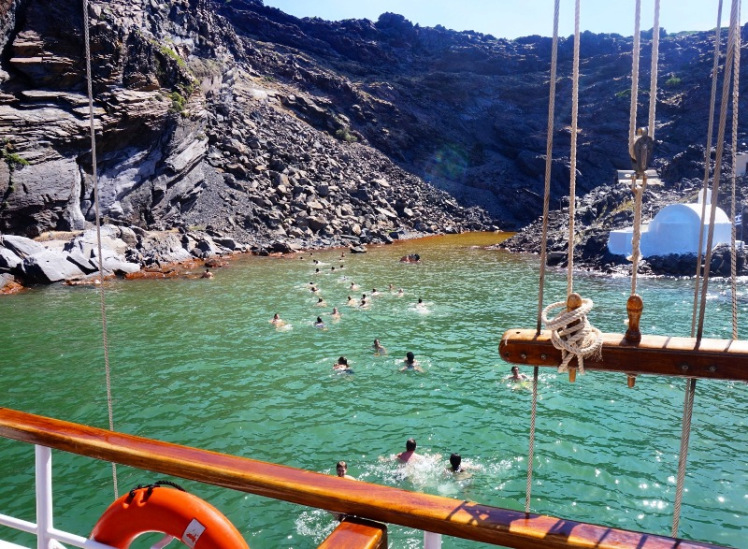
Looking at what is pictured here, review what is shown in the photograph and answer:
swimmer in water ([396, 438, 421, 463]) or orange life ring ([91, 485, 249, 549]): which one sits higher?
orange life ring ([91, 485, 249, 549])

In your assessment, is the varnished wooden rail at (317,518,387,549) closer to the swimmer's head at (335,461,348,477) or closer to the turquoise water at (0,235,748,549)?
the turquoise water at (0,235,748,549)

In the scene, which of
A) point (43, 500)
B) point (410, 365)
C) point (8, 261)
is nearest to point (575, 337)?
point (43, 500)

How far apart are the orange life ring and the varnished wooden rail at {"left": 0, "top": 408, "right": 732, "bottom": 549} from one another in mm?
109

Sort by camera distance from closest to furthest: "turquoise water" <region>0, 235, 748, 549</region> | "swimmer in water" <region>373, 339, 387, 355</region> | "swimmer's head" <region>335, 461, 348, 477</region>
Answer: "turquoise water" <region>0, 235, 748, 549</region>
"swimmer's head" <region>335, 461, 348, 477</region>
"swimmer in water" <region>373, 339, 387, 355</region>

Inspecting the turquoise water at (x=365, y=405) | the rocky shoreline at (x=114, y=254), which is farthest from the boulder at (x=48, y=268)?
the turquoise water at (x=365, y=405)

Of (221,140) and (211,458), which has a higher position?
(221,140)

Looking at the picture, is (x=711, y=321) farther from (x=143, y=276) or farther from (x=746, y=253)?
(x=143, y=276)

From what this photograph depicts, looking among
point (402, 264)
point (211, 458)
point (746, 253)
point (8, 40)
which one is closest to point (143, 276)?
point (402, 264)

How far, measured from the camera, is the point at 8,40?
30.5 meters

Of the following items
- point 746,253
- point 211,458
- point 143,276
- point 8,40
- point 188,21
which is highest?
point 188,21

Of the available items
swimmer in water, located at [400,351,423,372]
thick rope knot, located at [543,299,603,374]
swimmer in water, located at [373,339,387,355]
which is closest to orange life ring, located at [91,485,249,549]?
thick rope knot, located at [543,299,603,374]

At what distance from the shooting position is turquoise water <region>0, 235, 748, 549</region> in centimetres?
797

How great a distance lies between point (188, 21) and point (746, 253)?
53690 mm

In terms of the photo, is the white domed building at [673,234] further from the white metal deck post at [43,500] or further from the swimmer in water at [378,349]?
the white metal deck post at [43,500]
